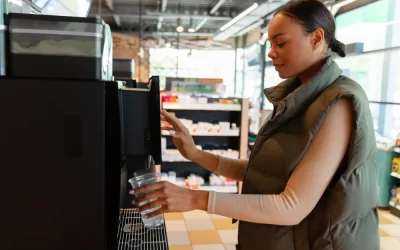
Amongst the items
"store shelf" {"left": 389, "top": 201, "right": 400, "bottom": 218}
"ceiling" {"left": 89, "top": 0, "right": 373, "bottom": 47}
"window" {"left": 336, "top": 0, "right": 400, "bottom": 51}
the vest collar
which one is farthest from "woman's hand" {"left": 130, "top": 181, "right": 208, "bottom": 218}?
"ceiling" {"left": 89, "top": 0, "right": 373, "bottom": 47}

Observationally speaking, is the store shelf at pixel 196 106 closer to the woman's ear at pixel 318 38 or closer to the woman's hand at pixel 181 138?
the woman's hand at pixel 181 138

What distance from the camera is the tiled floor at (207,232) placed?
3.73 meters

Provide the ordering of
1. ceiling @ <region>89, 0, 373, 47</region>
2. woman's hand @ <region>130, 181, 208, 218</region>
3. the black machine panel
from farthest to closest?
ceiling @ <region>89, 0, 373, 47</region> < woman's hand @ <region>130, 181, 208, 218</region> < the black machine panel

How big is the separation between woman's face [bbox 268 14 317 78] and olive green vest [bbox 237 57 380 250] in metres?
0.07

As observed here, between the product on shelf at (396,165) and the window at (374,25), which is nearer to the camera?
the product on shelf at (396,165)

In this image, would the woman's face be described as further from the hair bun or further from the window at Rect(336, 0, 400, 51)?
the window at Rect(336, 0, 400, 51)

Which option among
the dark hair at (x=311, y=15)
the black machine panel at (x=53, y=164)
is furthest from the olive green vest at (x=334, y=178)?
the black machine panel at (x=53, y=164)

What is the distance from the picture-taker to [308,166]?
1.11 m

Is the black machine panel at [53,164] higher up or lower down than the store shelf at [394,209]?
higher up

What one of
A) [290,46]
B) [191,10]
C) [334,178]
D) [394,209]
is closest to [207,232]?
[394,209]

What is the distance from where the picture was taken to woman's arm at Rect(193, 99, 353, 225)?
1104 millimetres

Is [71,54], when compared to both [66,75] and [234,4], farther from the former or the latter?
[234,4]

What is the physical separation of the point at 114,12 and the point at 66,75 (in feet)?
29.9

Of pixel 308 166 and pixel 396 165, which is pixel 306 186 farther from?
pixel 396 165
